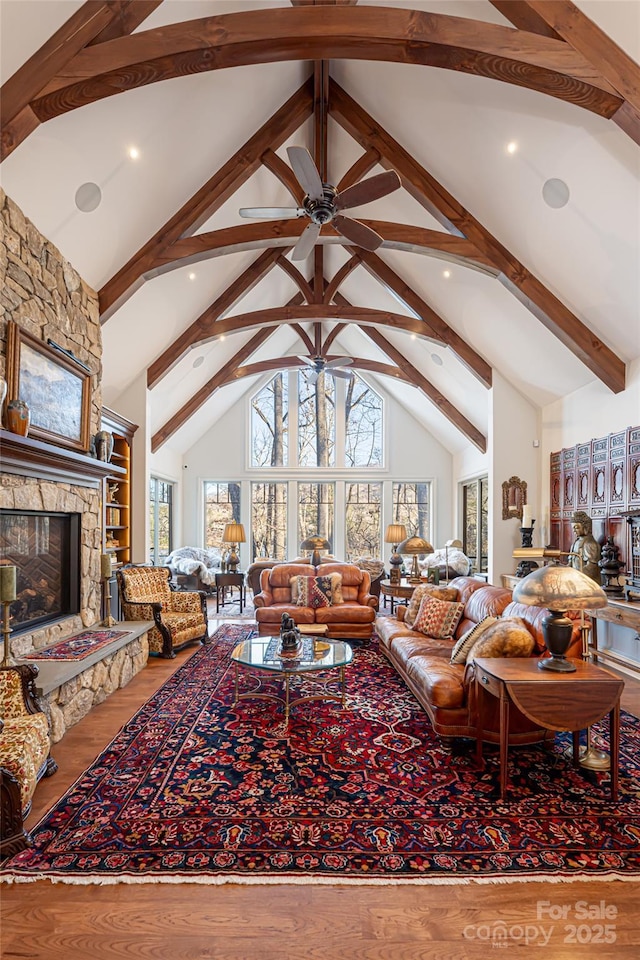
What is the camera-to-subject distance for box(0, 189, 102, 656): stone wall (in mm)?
3652

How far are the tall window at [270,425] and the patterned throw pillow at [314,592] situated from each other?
5.44 m

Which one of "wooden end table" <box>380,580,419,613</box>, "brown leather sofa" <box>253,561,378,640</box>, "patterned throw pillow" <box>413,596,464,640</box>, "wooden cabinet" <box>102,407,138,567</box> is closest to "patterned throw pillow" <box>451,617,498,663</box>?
"patterned throw pillow" <box>413,596,464,640</box>

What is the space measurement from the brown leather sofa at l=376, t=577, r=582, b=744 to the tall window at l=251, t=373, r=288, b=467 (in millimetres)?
7021

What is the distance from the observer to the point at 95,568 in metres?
5.03

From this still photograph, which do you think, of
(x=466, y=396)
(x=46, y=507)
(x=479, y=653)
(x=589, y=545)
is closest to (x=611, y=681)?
(x=479, y=653)

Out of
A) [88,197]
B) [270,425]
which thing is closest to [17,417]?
[88,197]

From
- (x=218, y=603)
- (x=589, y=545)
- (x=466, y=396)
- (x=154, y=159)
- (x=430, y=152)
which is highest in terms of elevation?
(x=430, y=152)

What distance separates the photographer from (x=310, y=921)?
75.5 inches

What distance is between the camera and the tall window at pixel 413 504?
11.5 meters

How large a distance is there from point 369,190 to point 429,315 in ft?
11.6

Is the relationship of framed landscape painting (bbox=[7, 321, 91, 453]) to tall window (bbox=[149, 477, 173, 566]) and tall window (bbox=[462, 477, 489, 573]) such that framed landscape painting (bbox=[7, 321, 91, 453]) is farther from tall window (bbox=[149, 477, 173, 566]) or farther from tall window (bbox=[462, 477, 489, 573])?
tall window (bbox=[462, 477, 489, 573])

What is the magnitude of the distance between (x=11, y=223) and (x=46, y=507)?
212 centimetres

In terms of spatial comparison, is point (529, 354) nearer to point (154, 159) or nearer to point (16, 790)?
point (154, 159)

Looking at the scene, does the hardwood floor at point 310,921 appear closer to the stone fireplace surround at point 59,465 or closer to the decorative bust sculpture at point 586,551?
the stone fireplace surround at point 59,465
